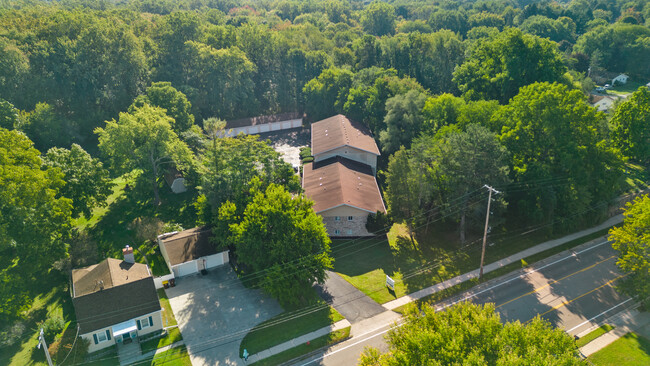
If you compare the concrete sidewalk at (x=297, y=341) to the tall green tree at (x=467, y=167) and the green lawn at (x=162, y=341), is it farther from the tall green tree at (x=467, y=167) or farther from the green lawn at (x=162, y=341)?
the tall green tree at (x=467, y=167)

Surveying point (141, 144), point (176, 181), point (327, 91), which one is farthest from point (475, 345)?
point (327, 91)

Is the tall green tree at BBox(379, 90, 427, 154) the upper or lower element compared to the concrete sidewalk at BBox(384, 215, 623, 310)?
upper

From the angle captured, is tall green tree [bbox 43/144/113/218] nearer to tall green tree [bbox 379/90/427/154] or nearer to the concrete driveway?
the concrete driveway

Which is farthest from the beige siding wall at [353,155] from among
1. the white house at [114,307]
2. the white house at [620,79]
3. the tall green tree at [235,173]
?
the white house at [620,79]

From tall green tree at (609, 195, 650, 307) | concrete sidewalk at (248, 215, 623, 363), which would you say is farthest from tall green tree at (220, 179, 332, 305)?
tall green tree at (609, 195, 650, 307)

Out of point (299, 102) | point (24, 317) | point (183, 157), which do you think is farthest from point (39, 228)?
point (299, 102)

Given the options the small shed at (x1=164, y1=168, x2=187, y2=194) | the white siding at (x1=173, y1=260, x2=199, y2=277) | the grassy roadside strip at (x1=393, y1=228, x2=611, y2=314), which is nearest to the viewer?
the grassy roadside strip at (x1=393, y1=228, x2=611, y2=314)

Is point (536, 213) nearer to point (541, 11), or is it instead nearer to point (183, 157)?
point (183, 157)
